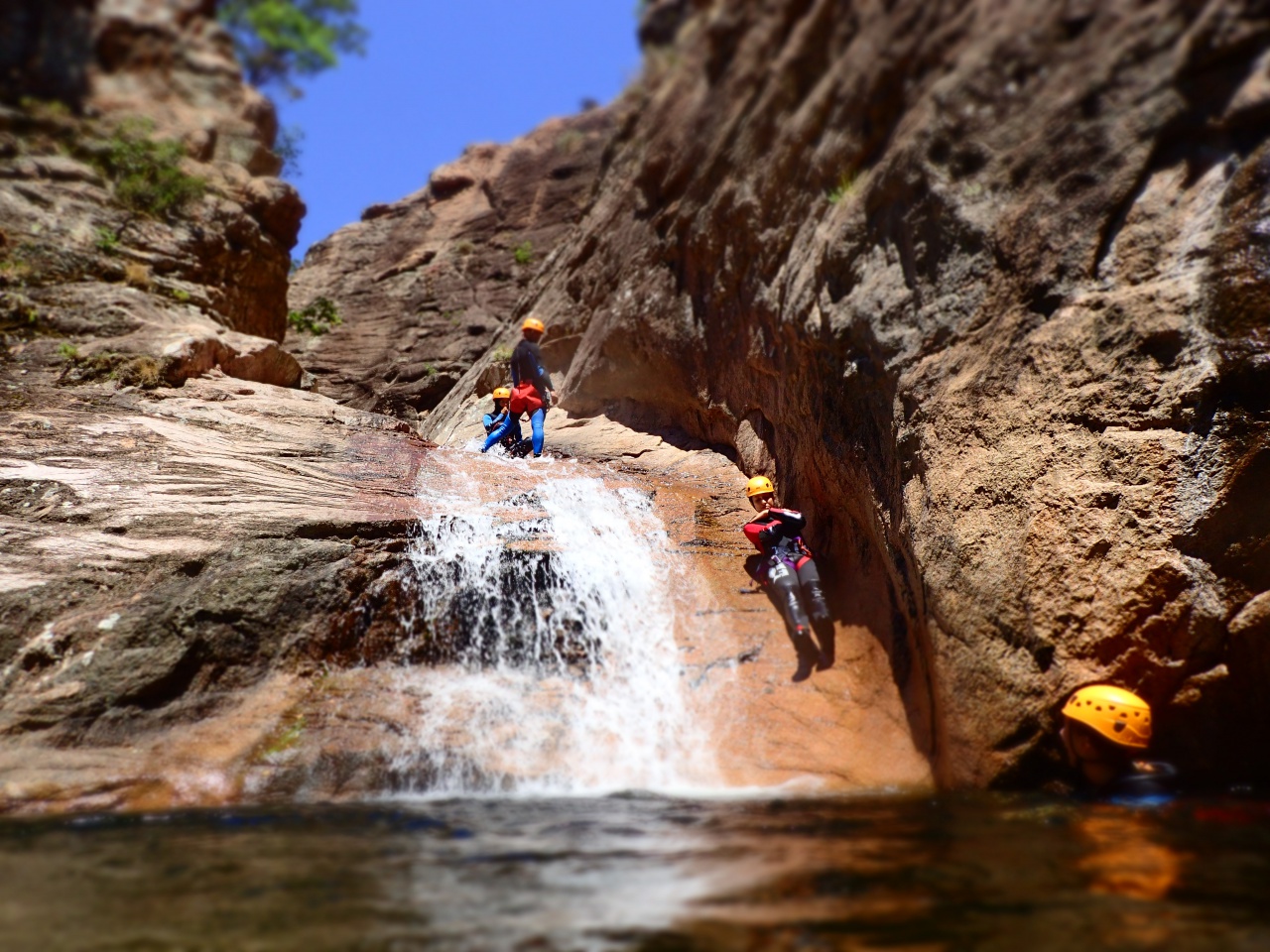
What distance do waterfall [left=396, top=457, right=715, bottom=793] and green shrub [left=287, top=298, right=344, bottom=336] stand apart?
1687 centimetres

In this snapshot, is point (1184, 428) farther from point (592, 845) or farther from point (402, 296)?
point (402, 296)

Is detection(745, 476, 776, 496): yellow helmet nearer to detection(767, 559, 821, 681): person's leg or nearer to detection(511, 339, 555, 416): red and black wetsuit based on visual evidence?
detection(767, 559, 821, 681): person's leg

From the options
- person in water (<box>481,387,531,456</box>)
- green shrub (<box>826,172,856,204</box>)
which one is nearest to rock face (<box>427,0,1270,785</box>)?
green shrub (<box>826,172,856,204</box>)

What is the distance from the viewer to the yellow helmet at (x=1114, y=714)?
5.30m

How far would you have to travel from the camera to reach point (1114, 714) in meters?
5.35

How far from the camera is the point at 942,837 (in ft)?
13.3

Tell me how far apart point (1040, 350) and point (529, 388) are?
8111mm

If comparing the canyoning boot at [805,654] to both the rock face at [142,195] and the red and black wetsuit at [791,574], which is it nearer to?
the red and black wetsuit at [791,574]

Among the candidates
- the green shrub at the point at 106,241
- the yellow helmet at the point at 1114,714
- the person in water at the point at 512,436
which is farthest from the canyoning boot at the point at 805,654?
the green shrub at the point at 106,241

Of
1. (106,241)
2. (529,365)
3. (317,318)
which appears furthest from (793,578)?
(317,318)

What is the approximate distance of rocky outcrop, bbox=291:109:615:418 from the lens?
901 inches

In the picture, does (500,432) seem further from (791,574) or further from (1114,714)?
(1114,714)

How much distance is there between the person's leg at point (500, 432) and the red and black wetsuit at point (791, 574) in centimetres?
551

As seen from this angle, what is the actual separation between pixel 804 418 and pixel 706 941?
6781 mm
